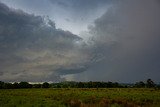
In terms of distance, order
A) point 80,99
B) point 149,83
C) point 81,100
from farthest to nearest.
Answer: point 149,83, point 80,99, point 81,100

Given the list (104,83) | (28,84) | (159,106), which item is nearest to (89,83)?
(104,83)

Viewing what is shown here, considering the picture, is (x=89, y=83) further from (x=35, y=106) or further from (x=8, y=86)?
(x=35, y=106)

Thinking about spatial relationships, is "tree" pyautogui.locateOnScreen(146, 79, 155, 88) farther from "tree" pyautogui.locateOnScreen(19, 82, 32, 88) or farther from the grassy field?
the grassy field

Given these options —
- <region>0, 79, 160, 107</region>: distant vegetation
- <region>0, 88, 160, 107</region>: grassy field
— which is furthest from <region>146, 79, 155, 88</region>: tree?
<region>0, 88, 160, 107</region>: grassy field

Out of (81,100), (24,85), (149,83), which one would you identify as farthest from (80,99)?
(149,83)

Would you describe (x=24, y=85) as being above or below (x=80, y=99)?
above

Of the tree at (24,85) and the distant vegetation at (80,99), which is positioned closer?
the distant vegetation at (80,99)

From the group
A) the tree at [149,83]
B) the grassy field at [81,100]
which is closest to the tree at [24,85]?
the tree at [149,83]

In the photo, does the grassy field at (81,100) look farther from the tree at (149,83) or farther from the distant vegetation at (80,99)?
the tree at (149,83)

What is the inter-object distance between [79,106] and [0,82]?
141352 millimetres

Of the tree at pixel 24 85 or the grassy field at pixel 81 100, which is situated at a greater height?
the tree at pixel 24 85

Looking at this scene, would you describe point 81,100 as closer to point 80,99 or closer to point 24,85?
point 80,99

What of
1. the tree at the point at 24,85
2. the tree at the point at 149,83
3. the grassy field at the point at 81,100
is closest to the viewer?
the grassy field at the point at 81,100

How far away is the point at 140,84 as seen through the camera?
18625 cm
